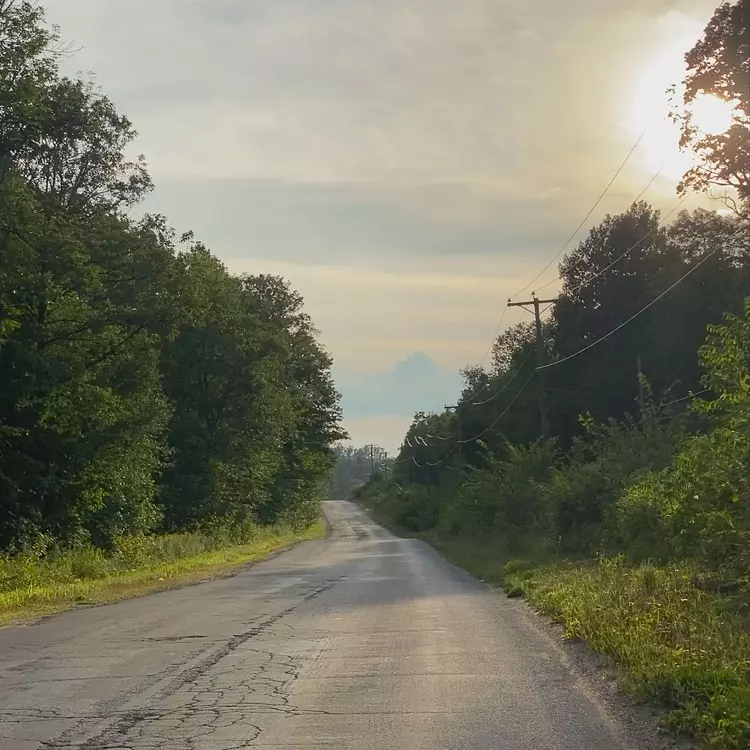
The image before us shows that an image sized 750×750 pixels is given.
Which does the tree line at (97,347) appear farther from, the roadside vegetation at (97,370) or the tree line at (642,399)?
the tree line at (642,399)

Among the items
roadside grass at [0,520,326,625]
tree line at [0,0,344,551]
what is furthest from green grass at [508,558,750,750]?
tree line at [0,0,344,551]

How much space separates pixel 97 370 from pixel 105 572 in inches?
282

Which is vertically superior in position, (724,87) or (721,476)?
(724,87)

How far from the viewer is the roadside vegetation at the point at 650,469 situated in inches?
409

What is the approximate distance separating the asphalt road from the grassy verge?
1.56 feet

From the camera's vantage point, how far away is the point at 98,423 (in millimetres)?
28703

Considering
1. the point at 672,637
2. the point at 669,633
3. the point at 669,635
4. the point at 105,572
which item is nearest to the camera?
the point at 672,637

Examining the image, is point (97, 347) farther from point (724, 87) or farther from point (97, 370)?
point (724, 87)

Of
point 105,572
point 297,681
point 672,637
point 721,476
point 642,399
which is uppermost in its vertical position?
point 642,399

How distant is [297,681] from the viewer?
951cm

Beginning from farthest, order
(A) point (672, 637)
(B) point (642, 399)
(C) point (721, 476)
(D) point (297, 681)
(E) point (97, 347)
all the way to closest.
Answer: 1. (B) point (642, 399)
2. (E) point (97, 347)
3. (C) point (721, 476)
4. (A) point (672, 637)
5. (D) point (297, 681)

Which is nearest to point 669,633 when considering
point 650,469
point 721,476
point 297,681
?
point 721,476

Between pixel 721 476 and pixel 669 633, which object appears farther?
pixel 721 476

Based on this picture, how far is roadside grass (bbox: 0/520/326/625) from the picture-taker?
18.5m
